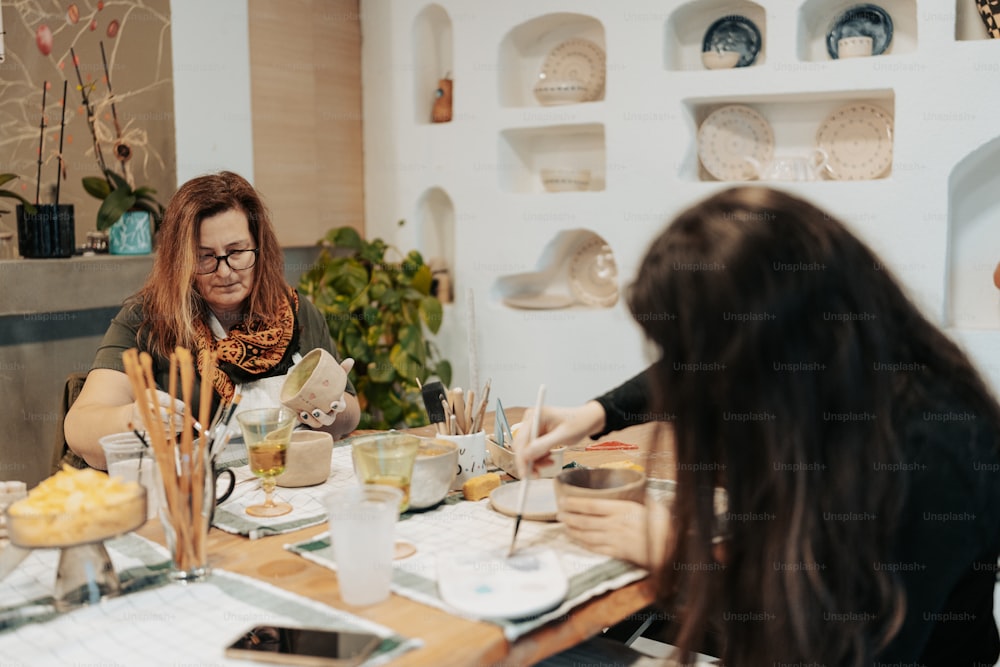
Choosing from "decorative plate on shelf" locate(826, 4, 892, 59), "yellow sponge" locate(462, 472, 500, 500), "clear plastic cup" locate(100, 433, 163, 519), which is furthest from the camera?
"decorative plate on shelf" locate(826, 4, 892, 59)

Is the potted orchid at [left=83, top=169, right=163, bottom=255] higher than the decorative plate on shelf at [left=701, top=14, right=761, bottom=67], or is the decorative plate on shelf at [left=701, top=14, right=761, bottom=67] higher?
the decorative plate on shelf at [left=701, top=14, right=761, bottom=67]

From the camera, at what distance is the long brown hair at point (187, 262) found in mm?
2117

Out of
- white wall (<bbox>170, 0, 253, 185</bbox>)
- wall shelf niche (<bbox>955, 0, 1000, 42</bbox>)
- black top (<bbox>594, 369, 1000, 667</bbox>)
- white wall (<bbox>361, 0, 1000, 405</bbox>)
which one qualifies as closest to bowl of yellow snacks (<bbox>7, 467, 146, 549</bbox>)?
black top (<bbox>594, 369, 1000, 667</bbox>)

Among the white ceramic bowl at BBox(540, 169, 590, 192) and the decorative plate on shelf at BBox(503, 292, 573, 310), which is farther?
the decorative plate on shelf at BBox(503, 292, 573, 310)

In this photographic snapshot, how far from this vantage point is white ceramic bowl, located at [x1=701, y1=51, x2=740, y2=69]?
326cm

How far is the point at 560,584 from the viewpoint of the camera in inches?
46.1

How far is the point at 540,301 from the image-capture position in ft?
12.6

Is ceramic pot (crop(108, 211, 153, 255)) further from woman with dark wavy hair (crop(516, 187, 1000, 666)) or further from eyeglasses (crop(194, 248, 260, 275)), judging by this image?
woman with dark wavy hair (crop(516, 187, 1000, 666))

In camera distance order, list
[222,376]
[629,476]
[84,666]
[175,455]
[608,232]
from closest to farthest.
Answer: [84,666], [175,455], [629,476], [222,376], [608,232]

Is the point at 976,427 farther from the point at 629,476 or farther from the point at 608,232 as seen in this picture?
the point at 608,232

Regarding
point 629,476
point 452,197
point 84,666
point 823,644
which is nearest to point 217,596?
point 84,666

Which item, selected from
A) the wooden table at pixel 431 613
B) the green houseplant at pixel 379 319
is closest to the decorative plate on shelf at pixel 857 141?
the green houseplant at pixel 379 319

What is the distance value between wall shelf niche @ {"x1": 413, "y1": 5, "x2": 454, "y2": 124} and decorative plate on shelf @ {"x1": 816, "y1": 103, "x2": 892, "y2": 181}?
1595 mm

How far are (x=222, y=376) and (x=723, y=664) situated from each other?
1364 millimetres
